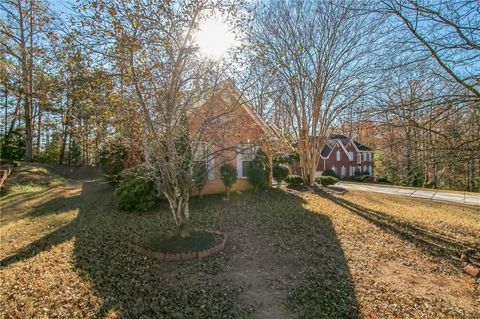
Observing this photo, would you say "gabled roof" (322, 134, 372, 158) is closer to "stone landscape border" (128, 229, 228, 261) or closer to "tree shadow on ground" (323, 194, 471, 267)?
"tree shadow on ground" (323, 194, 471, 267)

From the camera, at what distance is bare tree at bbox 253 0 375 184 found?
12.4 metres

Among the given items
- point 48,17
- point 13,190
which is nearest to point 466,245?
point 48,17

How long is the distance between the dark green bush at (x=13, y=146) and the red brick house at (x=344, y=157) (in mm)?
30871

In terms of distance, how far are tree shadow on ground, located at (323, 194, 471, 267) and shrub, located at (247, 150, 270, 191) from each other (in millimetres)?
4212

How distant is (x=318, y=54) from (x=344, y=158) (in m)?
27.7

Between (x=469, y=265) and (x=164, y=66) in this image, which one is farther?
(x=469, y=265)

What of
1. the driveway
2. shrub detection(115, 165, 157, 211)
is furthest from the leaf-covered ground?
the driveway

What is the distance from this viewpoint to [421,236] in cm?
728

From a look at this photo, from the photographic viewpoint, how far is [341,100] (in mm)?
14047

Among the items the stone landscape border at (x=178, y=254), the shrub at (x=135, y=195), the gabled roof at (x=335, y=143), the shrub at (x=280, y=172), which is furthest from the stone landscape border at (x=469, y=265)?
the gabled roof at (x=335, y=143)

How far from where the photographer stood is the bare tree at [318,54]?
12391 mm

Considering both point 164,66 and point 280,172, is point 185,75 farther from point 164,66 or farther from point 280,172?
point 280,172

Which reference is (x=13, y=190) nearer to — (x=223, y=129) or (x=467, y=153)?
(x=223, y=129)

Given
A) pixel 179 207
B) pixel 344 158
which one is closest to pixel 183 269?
pixel 179 207
